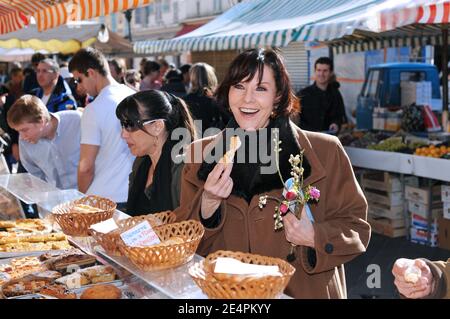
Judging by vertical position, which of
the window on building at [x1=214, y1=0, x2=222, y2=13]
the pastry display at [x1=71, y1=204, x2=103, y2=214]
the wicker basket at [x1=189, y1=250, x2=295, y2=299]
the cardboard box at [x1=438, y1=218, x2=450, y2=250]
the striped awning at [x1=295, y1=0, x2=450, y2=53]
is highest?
the window on building at [x1=214, y1=0, x2=222, y2=13]

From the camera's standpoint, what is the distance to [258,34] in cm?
767

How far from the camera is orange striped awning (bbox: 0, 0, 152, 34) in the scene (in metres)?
5.06

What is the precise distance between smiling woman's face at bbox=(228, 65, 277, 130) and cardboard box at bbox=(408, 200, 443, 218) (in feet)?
15.6

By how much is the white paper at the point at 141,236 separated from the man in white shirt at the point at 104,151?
211 centimetres

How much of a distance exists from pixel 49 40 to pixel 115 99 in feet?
25.6

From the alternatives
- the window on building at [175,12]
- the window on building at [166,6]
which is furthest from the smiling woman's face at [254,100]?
the window on building at [166,6]

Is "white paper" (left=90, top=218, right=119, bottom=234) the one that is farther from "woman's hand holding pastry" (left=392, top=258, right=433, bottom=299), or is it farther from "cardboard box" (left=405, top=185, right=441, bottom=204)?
"cardboard box" (left=405, top=185, right=441, bottom=204)

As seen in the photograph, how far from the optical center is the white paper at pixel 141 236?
7.84 ft

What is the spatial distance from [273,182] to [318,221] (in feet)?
0.82

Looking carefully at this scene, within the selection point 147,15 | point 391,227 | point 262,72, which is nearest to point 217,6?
point 147,15

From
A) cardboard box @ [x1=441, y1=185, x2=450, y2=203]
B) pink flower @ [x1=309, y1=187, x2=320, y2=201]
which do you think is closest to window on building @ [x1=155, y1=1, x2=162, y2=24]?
cardboard box @ [x1=441, y1=185, x2=450, y2=203]

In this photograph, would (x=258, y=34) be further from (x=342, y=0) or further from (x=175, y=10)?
(x=175, y=10)

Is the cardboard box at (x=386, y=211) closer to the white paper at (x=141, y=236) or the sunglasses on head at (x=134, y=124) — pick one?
the sunglasses on head at (x=134, y=124)

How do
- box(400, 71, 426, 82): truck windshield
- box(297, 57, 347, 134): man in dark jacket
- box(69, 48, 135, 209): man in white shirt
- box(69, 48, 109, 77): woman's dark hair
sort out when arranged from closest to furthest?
1. box(69, 48, 135, 209): man in white shirt
2. box(69, 48, 109, 77): woman's dark hair
3. box(297, 57, 347, 134): man in dark jacket
4. box(400, 71, 426, 82): truck windshield
